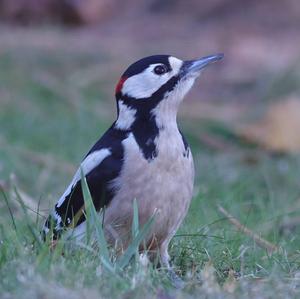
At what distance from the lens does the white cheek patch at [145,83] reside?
4.78 m

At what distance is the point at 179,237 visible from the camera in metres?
4.70

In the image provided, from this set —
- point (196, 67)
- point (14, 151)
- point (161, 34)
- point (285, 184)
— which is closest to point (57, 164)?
point (14, 151)

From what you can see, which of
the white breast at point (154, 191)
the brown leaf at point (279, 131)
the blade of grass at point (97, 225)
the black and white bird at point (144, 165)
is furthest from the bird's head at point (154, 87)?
the brown leaf at point (279, 131)

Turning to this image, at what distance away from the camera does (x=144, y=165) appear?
4.46 m

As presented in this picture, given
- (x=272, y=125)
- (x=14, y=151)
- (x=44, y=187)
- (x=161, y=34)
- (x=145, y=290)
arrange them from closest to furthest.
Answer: (x=145, y=290)
(x=44, y=187)
(x=14, y=151)
(x=272, y=125)
(x=161, y=34)

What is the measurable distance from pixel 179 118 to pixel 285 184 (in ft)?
7.15

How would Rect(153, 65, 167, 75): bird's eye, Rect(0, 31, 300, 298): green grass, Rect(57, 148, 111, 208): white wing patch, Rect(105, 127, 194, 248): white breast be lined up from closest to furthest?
Rect(0, 31, 300, 298): green grass → Rect(105, 127, 194, 248): white breast → Rect(57, 148, 111, 208): white wing patch → Rect(153, 65, 167, 75): bird's eye

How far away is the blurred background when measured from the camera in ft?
18.8

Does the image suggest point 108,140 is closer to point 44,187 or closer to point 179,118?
point 44,187

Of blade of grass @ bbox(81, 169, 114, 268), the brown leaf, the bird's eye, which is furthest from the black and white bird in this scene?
the brown leaf

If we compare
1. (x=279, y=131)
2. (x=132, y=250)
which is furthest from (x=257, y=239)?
(x=279, y=131)

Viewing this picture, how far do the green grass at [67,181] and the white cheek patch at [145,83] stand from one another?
0.62 metres

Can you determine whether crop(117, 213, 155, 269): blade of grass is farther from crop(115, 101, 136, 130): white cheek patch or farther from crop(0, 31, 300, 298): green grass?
crop(115, 101, 136, 130): white cheek patch

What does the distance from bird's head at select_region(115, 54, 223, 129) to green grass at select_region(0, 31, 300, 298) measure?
1.77 feet
